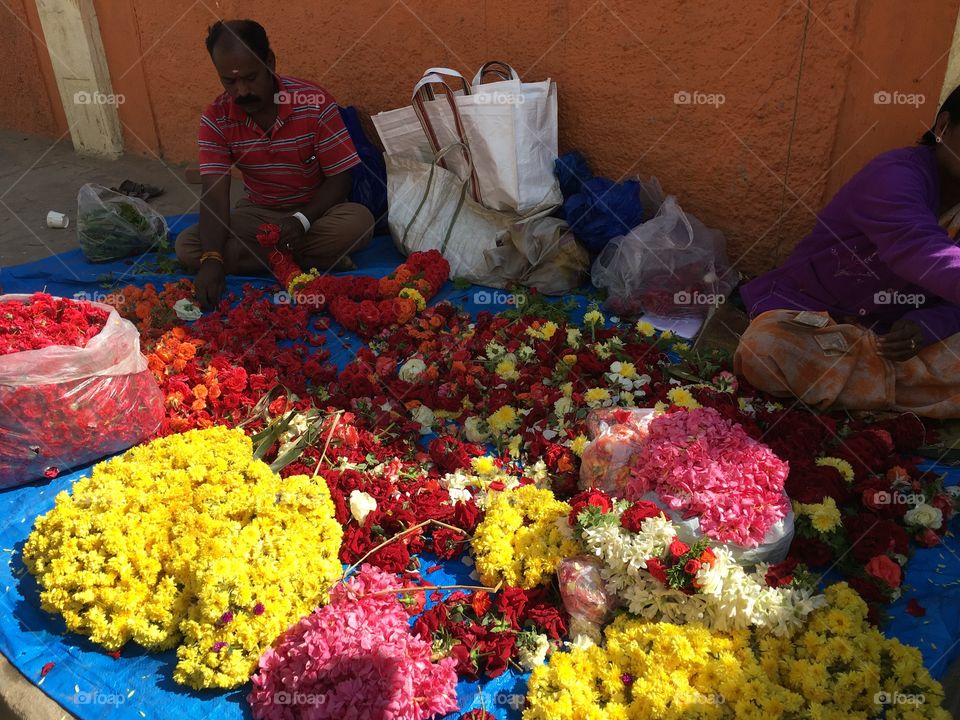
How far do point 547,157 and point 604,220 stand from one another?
58 centimetres

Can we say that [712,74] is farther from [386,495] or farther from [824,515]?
[386,495]

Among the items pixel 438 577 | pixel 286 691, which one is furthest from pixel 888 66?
pixel 286 691

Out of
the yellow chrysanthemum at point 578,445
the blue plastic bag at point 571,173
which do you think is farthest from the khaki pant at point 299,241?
the yellow chrysanthemum at point 578,445

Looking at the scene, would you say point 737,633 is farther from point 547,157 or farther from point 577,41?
point 577,41

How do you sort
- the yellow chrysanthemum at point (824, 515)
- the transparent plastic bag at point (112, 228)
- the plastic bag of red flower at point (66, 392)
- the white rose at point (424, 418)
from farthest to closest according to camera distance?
1. the transparent plastic bag at point (112, 228)
2. the white rose at point (424, 418)
3. the plastic bag of red flower at point (66, 392)
4. the yellow chrysanthemum at point (824, 515)

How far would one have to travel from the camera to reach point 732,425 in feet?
8.97

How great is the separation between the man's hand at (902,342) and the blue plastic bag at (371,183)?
3.40 meters

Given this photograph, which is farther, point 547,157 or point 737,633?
point 547,157

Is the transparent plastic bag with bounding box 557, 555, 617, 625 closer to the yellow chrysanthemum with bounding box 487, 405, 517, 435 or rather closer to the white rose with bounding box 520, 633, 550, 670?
the white rose with bounding box 520, 633, 550, 670

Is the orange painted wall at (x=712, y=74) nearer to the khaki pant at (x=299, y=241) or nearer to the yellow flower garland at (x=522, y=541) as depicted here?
the khaki pant at (x=299, y=241)

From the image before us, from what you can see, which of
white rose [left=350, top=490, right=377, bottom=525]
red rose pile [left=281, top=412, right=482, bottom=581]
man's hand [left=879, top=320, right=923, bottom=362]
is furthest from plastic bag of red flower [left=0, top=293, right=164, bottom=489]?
man's hand [left=879, top=320, right=923, bottom=362]

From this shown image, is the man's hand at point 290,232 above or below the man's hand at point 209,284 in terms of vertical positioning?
above

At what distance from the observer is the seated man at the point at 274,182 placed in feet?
14.8

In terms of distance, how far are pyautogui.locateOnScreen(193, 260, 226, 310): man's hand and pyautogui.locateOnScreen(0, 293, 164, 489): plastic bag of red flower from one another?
1.13m
